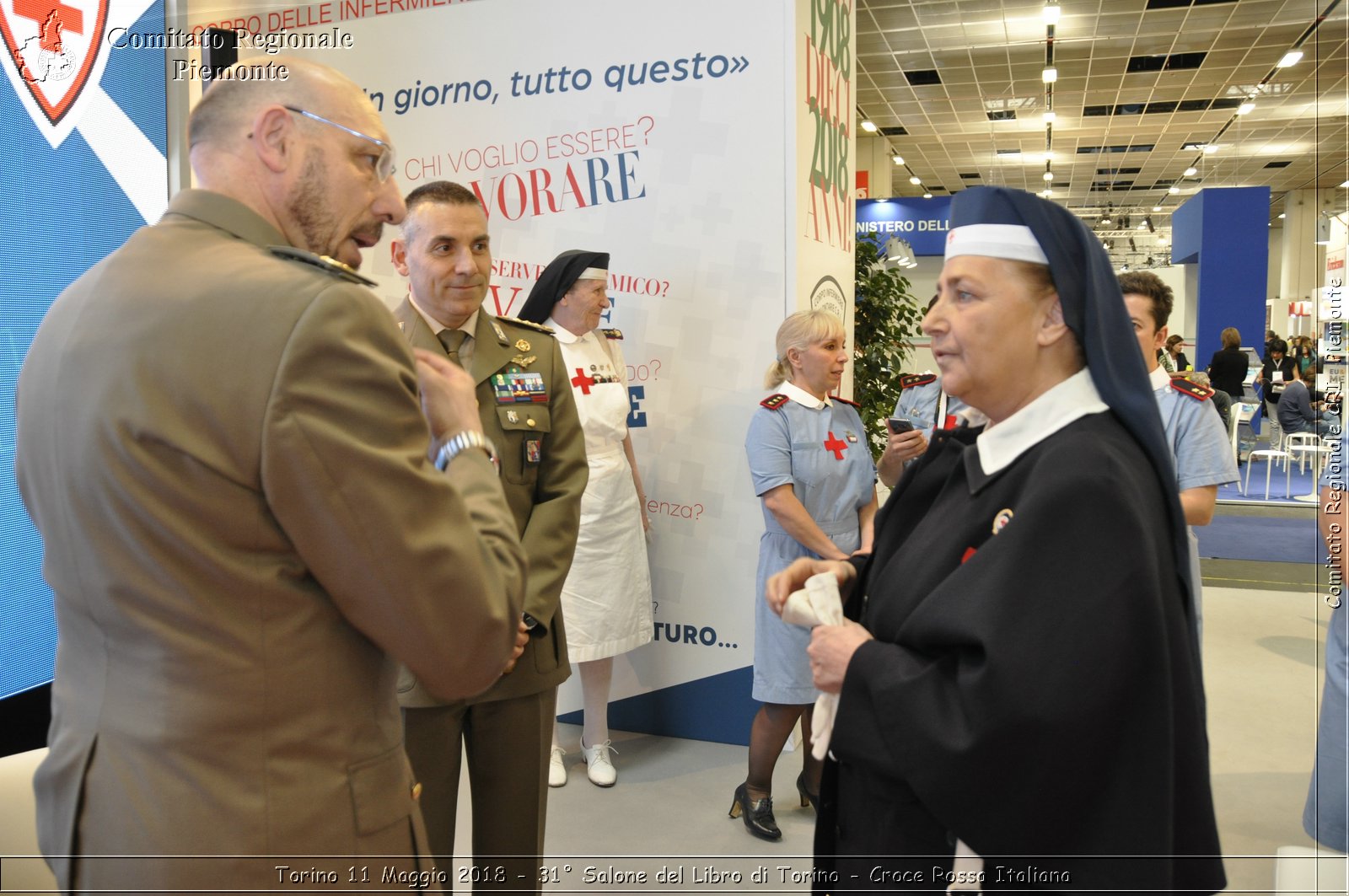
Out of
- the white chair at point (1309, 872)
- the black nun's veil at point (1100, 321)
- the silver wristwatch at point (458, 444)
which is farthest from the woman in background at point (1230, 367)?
the silver wristwatch at point (458, 444)

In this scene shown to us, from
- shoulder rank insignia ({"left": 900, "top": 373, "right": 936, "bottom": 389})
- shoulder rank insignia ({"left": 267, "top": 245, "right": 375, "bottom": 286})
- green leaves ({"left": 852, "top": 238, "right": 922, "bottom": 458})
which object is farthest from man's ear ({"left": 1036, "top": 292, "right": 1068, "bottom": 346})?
green leaves ({"left": 852, "top": 238, "right": 922, "bottom": 458})

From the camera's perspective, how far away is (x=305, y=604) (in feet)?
3.68

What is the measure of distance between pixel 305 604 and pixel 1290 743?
15.0 feet

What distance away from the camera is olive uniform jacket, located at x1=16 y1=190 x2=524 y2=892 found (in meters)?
1.04

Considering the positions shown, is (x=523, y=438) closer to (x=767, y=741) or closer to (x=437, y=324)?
(x=437, y=324)

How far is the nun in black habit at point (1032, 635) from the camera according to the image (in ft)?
3.95

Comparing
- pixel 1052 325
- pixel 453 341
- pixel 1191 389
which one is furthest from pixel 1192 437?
pixel 453 341

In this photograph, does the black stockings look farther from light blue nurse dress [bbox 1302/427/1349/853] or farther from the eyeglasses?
the eyeglasses

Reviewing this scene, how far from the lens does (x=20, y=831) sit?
57.1 inches

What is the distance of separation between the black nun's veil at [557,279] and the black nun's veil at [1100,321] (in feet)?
7.67

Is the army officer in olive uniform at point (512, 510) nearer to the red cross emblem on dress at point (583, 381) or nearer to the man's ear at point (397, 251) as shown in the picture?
the red cross emblem on dress at point (583, 381)

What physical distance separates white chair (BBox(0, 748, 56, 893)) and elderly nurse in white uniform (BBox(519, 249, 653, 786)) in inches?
88.1

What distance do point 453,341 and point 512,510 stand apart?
0.43 meters

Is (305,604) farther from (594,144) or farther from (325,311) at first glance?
(594,144)
